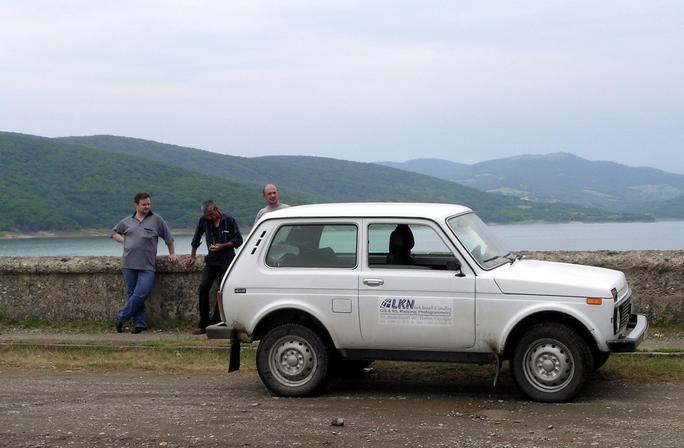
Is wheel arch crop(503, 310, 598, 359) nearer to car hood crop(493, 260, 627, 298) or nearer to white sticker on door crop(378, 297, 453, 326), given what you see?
car hood crop(493, 260, 627, 298)

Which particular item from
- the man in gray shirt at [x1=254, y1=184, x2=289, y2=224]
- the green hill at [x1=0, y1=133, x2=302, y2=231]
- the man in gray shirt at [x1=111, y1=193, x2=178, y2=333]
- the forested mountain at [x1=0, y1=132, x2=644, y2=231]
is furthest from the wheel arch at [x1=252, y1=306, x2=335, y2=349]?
the forested mountain at [x1=0, y1=132, x2=644, y2=231]

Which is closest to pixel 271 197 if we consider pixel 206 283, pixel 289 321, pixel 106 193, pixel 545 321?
pixel 206 283

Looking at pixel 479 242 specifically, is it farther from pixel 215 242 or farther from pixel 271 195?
pixel 215 242

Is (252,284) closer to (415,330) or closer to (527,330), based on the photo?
(415,330)

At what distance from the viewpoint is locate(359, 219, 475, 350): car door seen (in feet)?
25.5

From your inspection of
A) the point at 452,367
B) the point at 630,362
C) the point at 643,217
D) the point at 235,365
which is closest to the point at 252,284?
the point at 235,365

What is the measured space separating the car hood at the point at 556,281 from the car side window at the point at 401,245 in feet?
1.90

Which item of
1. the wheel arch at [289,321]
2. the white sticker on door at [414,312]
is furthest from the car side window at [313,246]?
the white sticker on door at [414,312]

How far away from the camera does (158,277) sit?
12594 millimetres

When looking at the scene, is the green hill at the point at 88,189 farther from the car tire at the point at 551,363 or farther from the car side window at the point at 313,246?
the car tire at the point at 551,363

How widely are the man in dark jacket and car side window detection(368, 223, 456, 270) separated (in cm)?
357

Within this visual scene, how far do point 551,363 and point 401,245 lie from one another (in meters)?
1.61

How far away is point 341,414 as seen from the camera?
7477 millimetres

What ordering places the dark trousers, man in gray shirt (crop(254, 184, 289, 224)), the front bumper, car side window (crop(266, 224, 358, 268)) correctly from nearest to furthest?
1. the front bumper
2. car side window (crop(266, 224, 358, 268))
3. man in gray shirt (crop(254, 184, 289, 224))
4. the dark trousers
